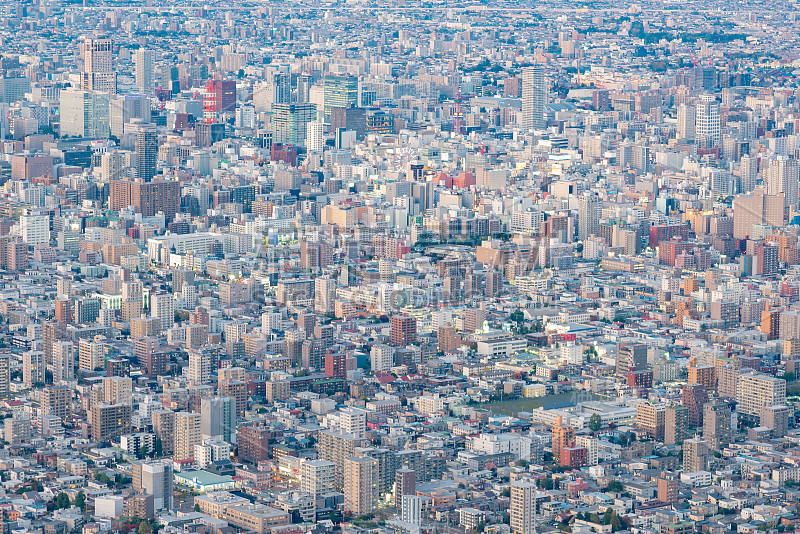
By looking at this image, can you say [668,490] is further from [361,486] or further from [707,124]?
[707,124]

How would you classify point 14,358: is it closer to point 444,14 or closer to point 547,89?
point 547,89

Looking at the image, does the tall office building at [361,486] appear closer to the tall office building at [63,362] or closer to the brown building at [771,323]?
the tall office building at [63,362]

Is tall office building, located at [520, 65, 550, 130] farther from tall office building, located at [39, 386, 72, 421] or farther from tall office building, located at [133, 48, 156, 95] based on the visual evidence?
→ tall office building, located at [39, 386, 72, 421]

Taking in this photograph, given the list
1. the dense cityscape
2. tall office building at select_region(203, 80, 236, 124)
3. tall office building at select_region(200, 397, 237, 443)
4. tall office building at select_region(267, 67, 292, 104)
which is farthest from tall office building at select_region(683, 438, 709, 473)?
tall office building at select_region(267, 67, 292, 104)

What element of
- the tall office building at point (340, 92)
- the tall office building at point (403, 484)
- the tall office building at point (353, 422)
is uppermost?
the tall office building at point (403, 484)

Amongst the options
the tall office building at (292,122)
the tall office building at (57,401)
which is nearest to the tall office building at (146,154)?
the tall office building at (292,122)

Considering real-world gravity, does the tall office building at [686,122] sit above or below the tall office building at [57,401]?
below

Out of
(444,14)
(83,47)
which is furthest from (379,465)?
(444,14)

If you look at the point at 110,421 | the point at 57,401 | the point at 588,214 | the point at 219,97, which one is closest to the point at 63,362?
the point at 57,401
